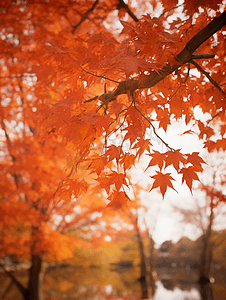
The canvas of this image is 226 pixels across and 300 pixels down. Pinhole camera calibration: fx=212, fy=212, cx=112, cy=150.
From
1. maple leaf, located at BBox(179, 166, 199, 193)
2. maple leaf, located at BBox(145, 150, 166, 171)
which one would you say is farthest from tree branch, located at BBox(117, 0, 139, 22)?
maple leaf, located at BBox(179, 166, 199, 193)

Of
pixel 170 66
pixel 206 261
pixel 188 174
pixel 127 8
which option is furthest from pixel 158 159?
pixel 206 261

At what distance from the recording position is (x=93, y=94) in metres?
2.45

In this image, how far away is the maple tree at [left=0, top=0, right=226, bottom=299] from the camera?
1538 mm

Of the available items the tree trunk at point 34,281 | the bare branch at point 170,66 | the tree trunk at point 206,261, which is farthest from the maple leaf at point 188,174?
the tree trunk at point 206,261

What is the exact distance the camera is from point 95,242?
21.5 feet

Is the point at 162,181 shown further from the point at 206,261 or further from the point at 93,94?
the point at 206,261

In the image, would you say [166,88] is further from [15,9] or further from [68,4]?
[15,9]

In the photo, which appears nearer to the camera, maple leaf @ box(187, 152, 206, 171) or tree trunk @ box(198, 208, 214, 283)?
maple leaf @ box(187, 152, 206, 171)

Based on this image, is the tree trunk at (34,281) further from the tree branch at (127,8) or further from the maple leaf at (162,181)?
the tree branch at (127,8)

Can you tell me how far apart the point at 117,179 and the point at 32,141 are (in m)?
3.87

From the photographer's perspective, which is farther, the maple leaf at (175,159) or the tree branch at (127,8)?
the tree branch at (127,8)

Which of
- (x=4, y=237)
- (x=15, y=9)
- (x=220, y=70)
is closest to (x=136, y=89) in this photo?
(x=220, y=70)

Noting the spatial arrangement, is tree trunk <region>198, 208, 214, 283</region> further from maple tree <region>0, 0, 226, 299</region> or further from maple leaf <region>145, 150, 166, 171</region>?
maple leaf <region>145, 150, 166, 171</region>

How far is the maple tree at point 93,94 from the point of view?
1538 mm
